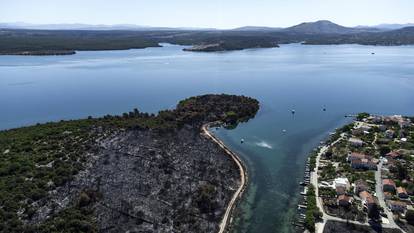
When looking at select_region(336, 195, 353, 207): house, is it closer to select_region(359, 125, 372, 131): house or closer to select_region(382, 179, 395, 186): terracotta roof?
select_region(382, 179, 395, 186): terracotta roof

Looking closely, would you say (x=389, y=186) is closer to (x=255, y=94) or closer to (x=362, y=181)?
(x=362, y=181)

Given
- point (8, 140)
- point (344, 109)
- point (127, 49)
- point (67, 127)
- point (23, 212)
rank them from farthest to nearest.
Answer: point (127, 49) → point (344, 109) → point (67, 127) → point (8, 140) → point (23, 212)

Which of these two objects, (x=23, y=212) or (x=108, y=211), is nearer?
(x=23, y=212)

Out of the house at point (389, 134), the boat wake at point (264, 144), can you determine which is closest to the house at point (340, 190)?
the boat wake at point (264, 144)

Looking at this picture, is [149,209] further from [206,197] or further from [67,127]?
[67,127]

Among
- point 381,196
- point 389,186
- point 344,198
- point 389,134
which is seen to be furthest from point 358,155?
point 389,134

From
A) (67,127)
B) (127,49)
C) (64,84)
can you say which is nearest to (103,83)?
(64,84)
